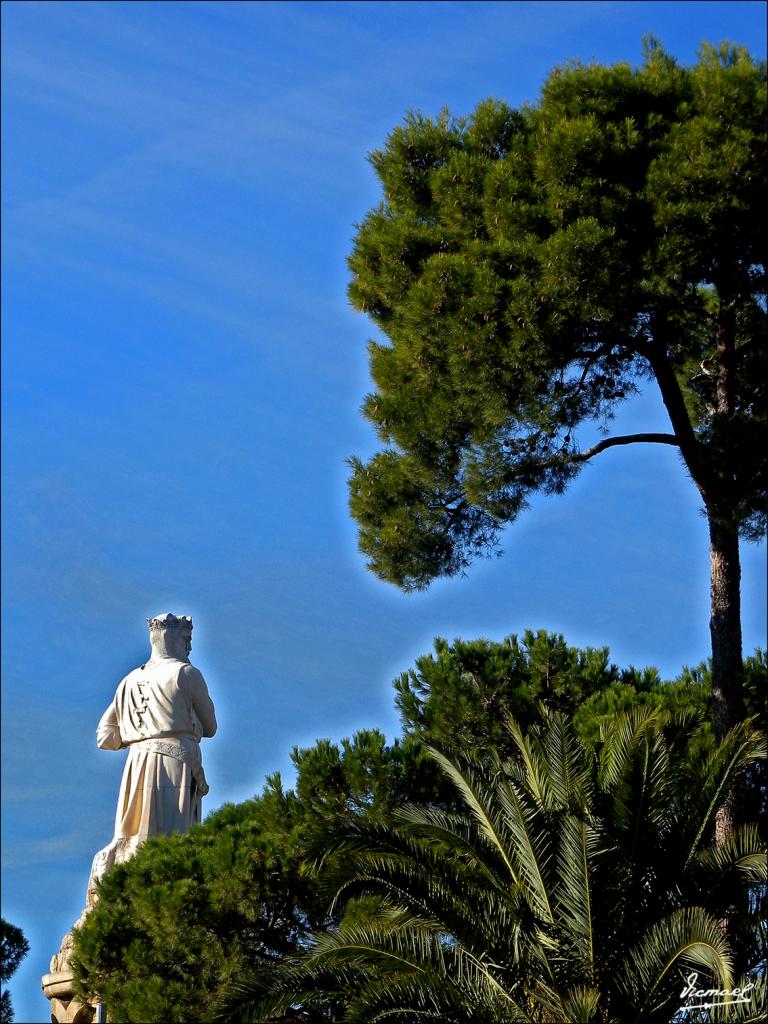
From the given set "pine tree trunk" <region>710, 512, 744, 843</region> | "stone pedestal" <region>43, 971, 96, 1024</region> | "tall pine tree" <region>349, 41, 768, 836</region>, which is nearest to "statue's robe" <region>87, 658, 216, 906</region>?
"stone pedestal" <region>43, 971, 96, 1024</region>

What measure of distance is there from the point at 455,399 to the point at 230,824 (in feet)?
16.3

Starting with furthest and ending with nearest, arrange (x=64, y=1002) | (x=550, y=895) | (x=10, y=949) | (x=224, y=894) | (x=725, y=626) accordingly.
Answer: (x=10, y=949)
(x=64, y=1002)
(x=224, y=894)
(x=725, y=626)
(x=550, y=895)

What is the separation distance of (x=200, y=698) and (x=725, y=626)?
6.08 metres

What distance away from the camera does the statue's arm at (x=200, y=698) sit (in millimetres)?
17188

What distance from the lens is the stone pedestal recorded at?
15.8 metres

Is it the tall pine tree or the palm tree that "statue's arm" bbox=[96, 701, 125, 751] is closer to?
the tall pine tree

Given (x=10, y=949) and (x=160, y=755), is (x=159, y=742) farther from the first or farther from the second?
(x=10, y=949)

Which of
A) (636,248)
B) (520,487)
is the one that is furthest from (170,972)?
(636,248)

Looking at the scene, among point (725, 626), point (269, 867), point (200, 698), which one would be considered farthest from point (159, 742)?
point (725, 626)

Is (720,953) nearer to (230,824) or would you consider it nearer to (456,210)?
(230,824)

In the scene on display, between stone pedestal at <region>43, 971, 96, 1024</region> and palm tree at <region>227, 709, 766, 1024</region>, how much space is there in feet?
14.1

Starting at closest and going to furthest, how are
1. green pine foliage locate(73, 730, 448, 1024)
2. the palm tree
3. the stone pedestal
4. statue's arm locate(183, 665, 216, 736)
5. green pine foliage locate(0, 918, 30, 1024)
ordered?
the palm tree → green pine foliage locate(73, 730, 448, 1024) → the stone pedestal → statue's arm locate(183, 665, 216, 736) → green pine foliage locate(0, 918, 30, 1024)

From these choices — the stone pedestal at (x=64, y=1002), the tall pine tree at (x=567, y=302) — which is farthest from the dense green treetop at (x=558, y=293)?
the stone pedestal at (x=64, y=1002)

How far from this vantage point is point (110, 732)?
1755cm
